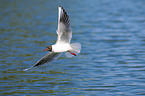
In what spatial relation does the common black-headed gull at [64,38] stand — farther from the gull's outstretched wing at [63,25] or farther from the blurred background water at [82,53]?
the blurred background water at [82,53]

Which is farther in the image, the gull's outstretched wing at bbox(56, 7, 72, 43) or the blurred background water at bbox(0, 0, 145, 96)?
the blurred background water at bbox(0, 0, 145, 96)

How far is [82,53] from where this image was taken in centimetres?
1255

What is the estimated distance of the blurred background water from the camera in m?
8.82

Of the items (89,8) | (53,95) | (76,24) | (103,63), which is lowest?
(53,95)

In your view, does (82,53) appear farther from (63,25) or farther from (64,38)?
(63,25)

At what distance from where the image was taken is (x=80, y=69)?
34.4 ft

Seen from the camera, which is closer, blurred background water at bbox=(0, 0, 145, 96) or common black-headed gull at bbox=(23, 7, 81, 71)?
common black-headed gull at bbox=(23, 7, 81, 71)

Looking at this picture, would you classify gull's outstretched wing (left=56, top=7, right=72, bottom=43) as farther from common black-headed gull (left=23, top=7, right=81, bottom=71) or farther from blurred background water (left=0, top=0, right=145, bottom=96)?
blurred background water (left=0, top=0, right=145, bottom=96)

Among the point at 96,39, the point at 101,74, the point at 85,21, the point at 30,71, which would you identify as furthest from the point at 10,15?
the point at 101,74

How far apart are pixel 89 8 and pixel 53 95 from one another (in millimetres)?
16156

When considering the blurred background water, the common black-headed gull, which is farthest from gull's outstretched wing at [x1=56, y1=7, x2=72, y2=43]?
the blurred background water

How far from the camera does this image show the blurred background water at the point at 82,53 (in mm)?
8820

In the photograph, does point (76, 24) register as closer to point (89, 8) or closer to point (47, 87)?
point (89, 8)

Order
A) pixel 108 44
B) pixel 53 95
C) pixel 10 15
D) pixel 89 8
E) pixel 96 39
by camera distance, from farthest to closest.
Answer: pixel 89 8
pixel 10 15
pixel 96 39
pixel 108 44
pixel 53 95
